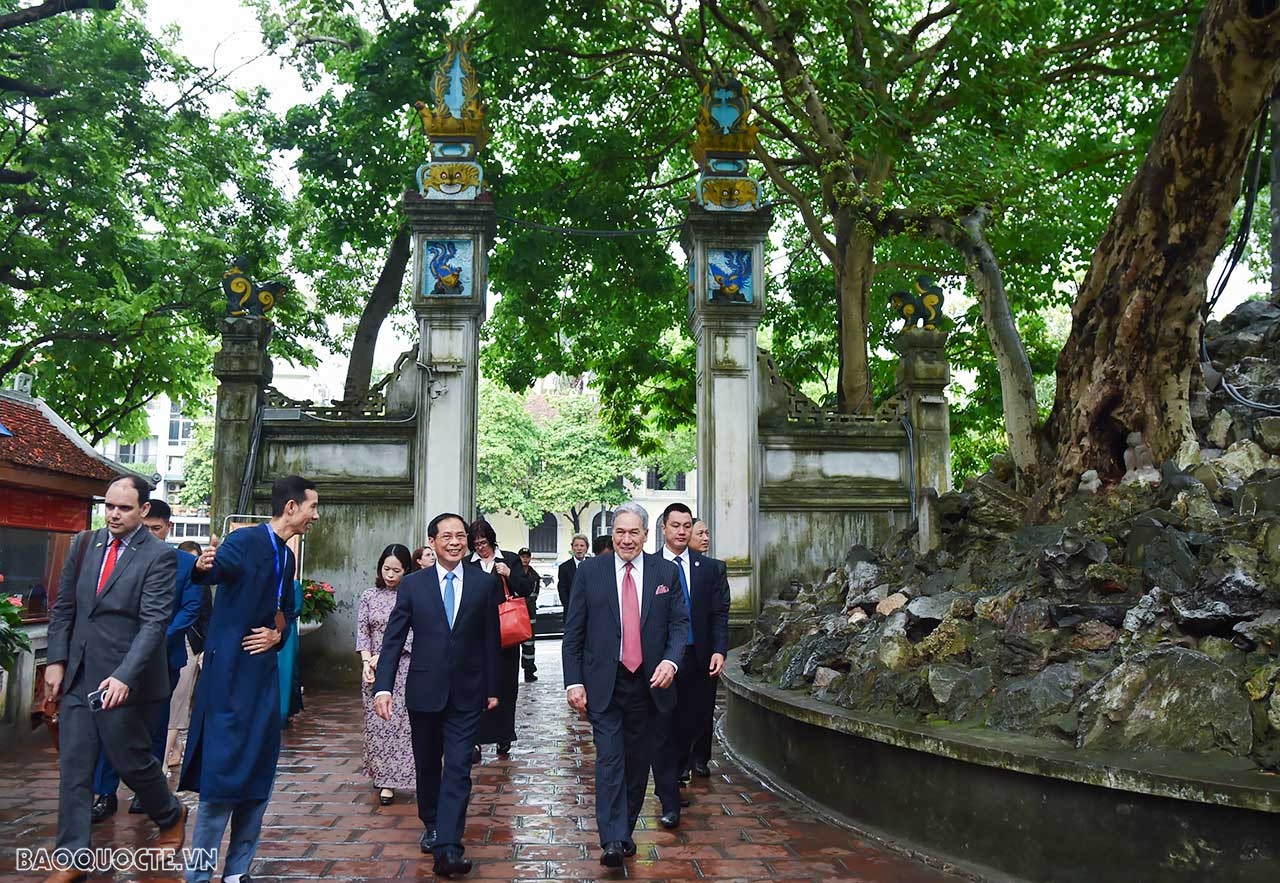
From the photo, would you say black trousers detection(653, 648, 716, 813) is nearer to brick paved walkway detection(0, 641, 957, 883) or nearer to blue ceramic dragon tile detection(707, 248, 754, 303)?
brick paved walkway detection(0, 641, 957, 883)

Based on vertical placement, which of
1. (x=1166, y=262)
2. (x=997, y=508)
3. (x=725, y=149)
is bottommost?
(x=997, y=508)

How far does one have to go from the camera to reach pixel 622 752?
17.4 feet

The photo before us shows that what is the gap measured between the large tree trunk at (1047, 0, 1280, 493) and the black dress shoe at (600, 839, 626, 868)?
4.74m

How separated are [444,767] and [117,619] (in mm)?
1683

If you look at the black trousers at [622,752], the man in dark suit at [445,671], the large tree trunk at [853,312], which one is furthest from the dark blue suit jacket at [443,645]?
the large tree trunk at [853,312]

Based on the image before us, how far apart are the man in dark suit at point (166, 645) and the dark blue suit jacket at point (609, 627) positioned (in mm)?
1966

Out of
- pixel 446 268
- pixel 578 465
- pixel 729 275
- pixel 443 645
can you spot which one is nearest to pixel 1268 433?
pixel 443 645

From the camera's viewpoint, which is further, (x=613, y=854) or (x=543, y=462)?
(x=543, y=462)

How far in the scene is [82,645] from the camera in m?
4.85

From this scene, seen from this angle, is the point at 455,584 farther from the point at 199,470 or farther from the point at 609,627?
the point at 199,470

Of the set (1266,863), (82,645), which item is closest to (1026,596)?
(1266,863)

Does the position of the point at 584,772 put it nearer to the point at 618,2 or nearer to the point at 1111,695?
the point at 1111,695

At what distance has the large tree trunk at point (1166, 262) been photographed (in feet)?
22.0

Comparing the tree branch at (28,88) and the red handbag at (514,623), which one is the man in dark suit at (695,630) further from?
the tree branch at (28,88)
